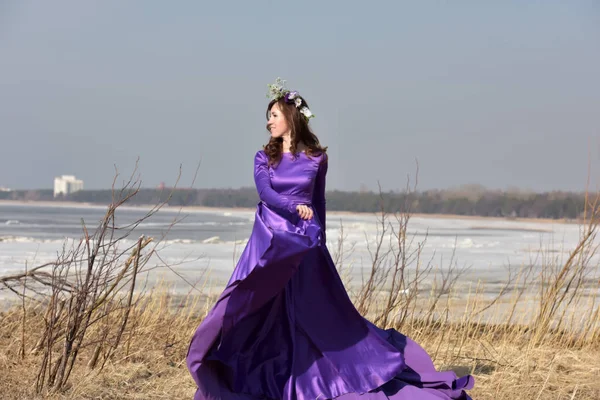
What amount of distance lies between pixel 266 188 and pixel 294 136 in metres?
0.37

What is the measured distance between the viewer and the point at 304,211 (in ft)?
12.3

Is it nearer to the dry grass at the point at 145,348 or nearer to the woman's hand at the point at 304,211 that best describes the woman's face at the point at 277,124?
the woman's hand at the point at 304,211

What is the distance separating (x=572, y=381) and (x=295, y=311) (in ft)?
7.59

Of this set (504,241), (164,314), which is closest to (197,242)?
(504,241)

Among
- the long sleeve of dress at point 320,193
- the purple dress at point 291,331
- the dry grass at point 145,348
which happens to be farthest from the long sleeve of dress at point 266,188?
the dry grass at point 145,348

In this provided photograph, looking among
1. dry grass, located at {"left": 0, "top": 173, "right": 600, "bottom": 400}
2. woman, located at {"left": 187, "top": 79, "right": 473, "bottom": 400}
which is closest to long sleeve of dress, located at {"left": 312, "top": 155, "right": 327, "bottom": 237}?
woman, located at {"left": 187, "top": 79, "right": 473, "bottom": 400}

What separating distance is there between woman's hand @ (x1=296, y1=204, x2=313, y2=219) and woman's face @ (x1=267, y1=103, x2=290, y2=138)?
0.48 metres

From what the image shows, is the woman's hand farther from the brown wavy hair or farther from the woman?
the brown wavy hair

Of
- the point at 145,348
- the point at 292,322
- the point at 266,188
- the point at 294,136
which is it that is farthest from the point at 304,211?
the point at 145,348

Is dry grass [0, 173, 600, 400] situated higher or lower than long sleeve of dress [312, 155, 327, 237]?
lower

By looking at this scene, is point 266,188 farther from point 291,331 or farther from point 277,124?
point 291,331

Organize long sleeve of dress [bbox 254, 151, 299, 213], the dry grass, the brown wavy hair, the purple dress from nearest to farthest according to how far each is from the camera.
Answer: the purple dress, long sleeve of dress [bbox 254, 151, 299, 213], the brown wavy hair, the dry grass

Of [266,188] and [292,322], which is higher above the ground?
[266,188]

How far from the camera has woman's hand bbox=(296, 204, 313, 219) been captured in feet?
12.3
